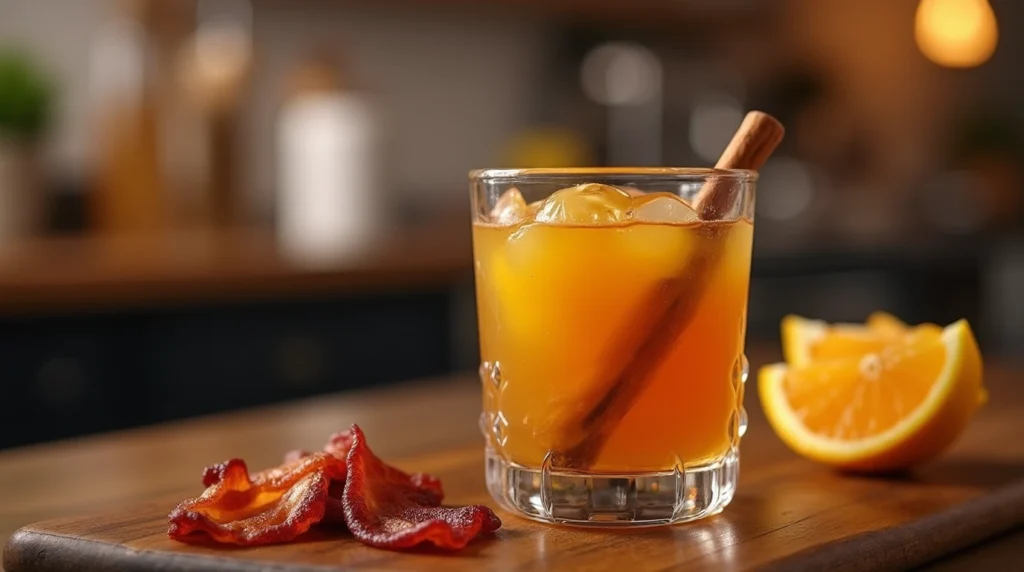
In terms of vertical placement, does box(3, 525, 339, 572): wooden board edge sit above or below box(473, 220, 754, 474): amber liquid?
below

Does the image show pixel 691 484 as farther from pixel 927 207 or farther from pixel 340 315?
pixel 927 207

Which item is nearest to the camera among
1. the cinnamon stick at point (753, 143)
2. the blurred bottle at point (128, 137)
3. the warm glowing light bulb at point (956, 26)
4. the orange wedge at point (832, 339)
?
the cinnamon stick at point (753, 143)

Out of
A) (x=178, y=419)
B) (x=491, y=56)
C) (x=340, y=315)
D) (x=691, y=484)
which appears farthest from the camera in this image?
(x=491, y=56)

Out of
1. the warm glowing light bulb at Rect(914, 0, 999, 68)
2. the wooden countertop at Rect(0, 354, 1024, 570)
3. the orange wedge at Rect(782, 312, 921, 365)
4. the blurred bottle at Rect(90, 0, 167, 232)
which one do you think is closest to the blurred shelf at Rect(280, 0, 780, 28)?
the blurred bottle at Rect(90, 0, 167, 232)

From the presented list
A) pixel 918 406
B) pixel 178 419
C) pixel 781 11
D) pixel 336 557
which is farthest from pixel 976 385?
pixel 781 11

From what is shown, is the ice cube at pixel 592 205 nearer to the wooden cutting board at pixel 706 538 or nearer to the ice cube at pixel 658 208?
the ice cube at pixel 658 208

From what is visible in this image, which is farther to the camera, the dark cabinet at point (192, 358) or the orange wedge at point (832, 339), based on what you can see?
the dark cabinet at point (192, 358)

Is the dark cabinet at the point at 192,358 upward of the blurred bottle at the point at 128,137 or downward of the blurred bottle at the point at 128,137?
downward

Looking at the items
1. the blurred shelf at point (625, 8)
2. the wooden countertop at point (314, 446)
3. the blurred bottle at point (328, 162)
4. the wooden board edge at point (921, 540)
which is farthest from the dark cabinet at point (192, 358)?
the wooden board edge at point (921, 540)

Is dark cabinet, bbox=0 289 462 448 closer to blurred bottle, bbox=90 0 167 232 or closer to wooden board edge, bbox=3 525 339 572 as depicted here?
blurred bottle, bbox=90 0 167 232
